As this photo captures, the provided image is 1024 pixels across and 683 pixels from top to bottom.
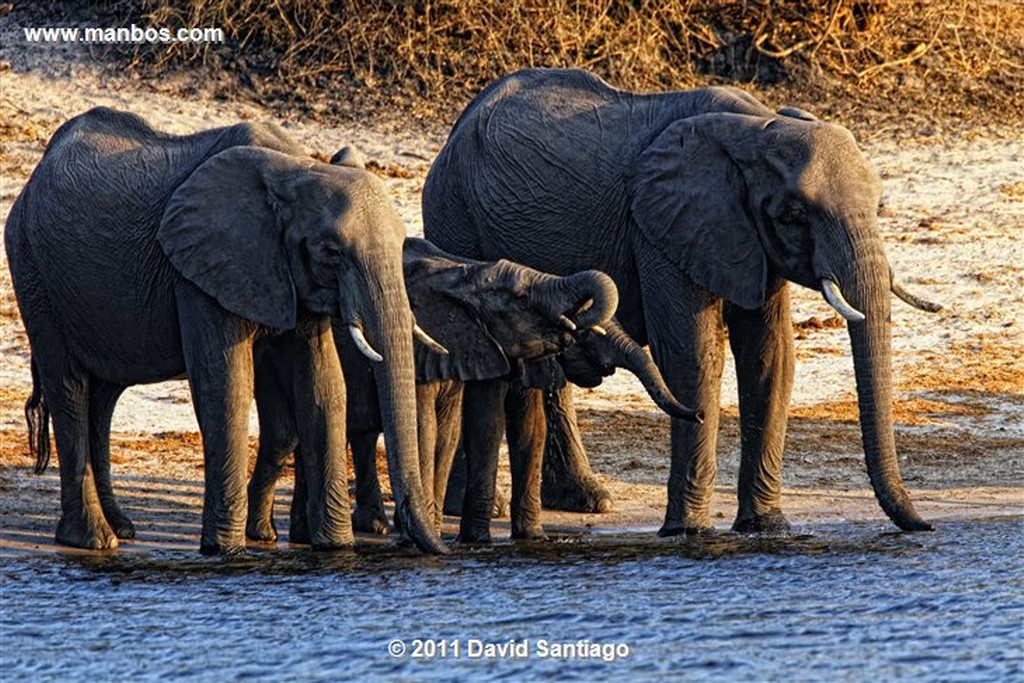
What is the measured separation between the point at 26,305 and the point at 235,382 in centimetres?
150

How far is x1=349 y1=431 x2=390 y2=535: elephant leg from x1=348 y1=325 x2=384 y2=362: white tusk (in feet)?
4.64

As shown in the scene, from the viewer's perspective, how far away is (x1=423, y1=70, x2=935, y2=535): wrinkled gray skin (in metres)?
11.4

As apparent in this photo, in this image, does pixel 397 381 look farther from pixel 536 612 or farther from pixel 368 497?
pixel 368 497

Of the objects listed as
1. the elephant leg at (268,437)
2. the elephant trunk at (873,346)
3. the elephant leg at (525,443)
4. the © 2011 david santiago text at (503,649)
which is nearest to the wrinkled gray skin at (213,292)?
the elephant leg at (268,437)

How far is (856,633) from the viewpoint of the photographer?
1066cm

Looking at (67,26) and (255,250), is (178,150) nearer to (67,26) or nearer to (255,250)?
(255,250)

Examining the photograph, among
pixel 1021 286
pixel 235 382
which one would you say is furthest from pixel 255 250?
pixel 1021 286

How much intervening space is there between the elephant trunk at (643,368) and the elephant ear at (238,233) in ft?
4.95

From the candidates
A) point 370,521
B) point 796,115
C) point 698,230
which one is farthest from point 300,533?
point 796,115

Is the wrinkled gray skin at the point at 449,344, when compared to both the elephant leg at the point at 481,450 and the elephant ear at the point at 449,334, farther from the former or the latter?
the elephant leg at the point at 481,450

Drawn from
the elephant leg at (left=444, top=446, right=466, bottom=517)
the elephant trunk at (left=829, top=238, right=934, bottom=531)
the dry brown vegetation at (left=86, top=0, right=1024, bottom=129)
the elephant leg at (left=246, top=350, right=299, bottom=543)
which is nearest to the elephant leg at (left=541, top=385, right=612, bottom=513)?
the elephant leg at (left=444, top=446, right=466, bottom=517)

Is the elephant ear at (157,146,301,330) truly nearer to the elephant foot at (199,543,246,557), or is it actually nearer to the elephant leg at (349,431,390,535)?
the elephant foot at (199,543,246,557)

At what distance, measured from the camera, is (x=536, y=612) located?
1081cm

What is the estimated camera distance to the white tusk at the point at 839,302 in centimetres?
1119
